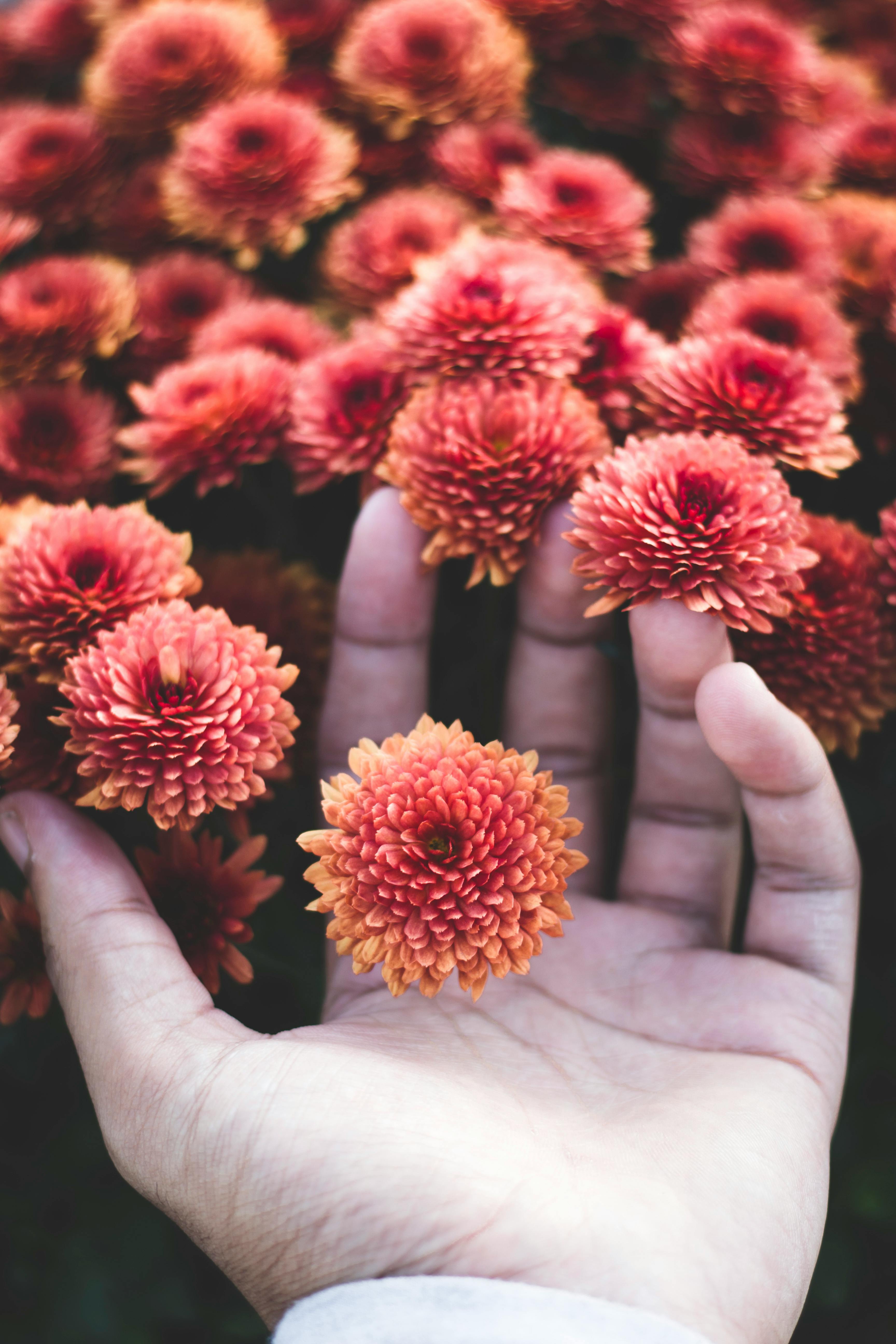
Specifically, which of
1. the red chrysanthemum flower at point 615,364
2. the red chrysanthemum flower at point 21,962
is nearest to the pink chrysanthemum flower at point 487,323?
the red chrysanthemum flower at point 615,364

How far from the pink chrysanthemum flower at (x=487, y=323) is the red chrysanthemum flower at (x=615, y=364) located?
0.05 feet

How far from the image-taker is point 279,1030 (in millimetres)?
678

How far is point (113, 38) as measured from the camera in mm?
873

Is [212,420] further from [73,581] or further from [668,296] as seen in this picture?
[668,296]

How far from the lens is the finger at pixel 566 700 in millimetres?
652

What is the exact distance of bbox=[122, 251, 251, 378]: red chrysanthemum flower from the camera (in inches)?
30.5

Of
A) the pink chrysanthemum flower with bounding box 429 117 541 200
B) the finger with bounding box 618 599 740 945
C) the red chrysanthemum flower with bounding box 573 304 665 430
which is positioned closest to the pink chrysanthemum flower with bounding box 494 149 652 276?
the pink chrysanthemum flower with bounding box 429 117 541 200

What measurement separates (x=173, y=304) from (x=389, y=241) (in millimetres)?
190

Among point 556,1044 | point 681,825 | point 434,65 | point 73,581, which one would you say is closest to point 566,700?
point 681,825

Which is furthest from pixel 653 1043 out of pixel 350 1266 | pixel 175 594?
pixel 175 594

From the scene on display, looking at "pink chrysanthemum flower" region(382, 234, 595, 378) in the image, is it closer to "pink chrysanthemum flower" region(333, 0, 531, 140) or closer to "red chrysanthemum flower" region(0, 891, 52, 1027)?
"pink chrysanthemum flower" region(333, 0, 531, 140)

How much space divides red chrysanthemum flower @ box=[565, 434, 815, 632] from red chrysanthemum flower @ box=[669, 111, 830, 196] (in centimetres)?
42

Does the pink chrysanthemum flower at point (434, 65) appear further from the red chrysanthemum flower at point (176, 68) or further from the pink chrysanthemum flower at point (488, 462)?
the pink chrysanthemum flower at point (488, 462)

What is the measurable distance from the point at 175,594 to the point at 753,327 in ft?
1.53
